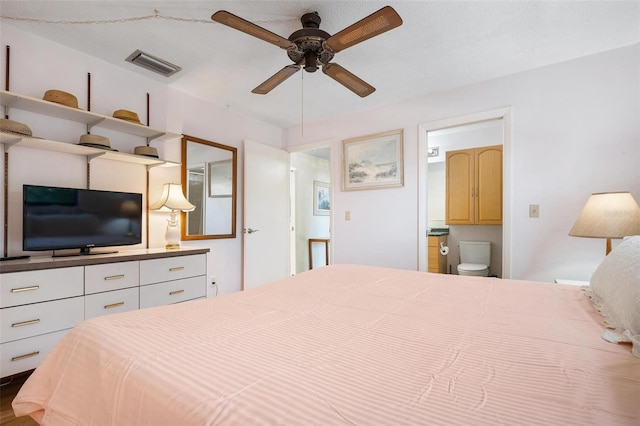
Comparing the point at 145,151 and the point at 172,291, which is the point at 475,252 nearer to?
A: the point at 172,291

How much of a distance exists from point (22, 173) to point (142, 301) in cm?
122

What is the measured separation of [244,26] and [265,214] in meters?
2.46

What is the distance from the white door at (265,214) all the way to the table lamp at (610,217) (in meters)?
3.02

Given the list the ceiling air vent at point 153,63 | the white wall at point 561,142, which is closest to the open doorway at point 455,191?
the white wall at point 561,142

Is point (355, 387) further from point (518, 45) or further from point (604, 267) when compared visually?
point (518, 45)

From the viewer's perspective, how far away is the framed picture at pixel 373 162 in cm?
333

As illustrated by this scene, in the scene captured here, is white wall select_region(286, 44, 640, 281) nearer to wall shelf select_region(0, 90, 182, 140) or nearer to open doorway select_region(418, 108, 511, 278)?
open doorway select_region(418, 108, 511, 278)

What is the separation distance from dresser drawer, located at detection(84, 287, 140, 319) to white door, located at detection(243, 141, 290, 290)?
1.41 metres

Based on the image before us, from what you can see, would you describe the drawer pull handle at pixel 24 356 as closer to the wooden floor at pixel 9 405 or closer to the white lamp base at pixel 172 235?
the wooden floor at pixel 9 405

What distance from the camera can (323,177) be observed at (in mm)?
5867

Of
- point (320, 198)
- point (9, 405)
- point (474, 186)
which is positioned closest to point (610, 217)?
point (474, 186)

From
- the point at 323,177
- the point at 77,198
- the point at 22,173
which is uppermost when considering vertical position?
the point at 323,177

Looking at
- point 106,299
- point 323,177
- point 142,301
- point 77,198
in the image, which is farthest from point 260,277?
point 323,177

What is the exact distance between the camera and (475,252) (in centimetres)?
423
